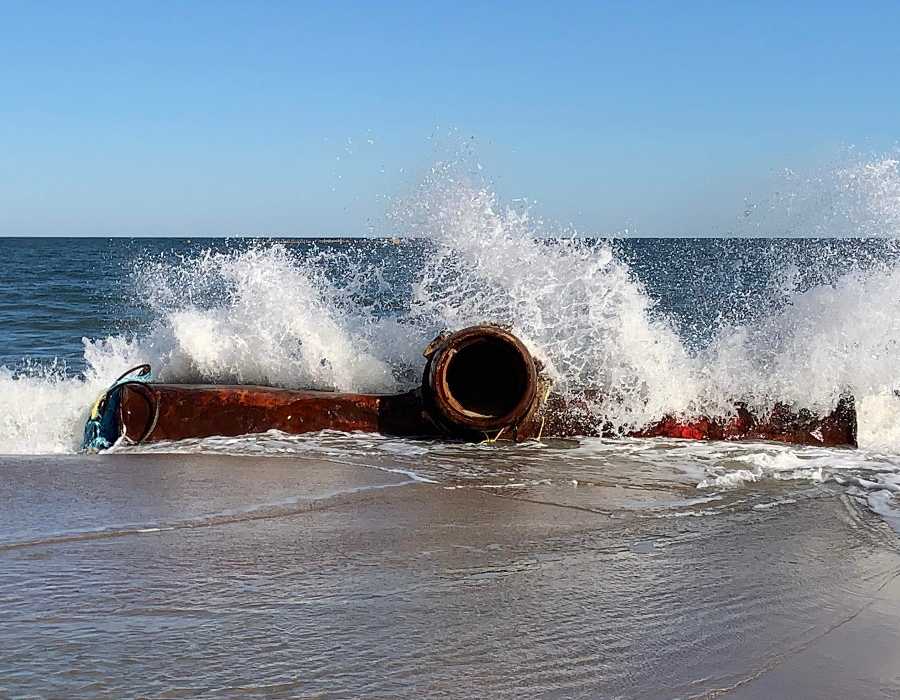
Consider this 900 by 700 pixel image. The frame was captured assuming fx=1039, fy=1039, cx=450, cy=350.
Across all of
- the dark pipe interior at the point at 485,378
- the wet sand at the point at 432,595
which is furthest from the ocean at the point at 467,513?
the dark pipe interior at the point at 485,378

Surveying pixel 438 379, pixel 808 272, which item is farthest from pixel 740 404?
pixel 808 272

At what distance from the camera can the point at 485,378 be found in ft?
21.9

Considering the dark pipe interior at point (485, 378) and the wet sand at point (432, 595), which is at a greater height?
the dark pipe interior at point (485, 378)

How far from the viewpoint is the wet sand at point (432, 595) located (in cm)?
239

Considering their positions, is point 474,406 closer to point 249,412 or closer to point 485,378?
point 485,378

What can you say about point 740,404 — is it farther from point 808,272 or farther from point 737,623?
point 737,623

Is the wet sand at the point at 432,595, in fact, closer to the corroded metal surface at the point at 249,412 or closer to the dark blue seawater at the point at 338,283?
the corroded metal surface at the point at 249,412

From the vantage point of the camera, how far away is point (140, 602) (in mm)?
2881

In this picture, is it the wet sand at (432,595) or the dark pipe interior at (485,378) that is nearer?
the wet sand at (432,595)

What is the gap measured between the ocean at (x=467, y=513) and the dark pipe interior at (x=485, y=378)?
0.28 m

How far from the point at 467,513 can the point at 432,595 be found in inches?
46.3

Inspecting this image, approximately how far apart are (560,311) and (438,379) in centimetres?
115

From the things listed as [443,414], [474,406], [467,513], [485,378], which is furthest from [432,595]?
[485,378]

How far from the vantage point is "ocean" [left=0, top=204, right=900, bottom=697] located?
8.20 ft
